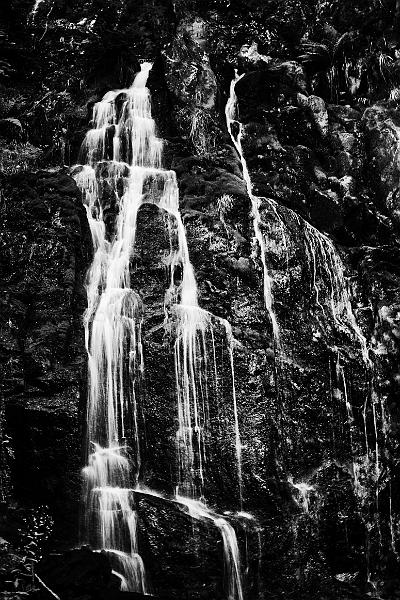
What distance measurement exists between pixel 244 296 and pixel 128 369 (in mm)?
2761

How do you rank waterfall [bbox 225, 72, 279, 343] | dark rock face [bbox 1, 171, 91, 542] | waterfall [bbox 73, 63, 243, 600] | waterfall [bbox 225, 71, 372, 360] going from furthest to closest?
waterfall [bbox 225, 71, 372, 360] → waterfall [bbox 225, 72, 279, 343] → dark rock face [bbox 1, 171, 91, 542] → waterfall [bbox 73, 63, 243, 600]

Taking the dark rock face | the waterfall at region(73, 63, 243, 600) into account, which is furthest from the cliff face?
the waterfall at region(73, 63, 243, 600)

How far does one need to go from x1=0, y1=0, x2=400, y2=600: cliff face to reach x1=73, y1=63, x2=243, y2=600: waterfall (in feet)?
0.62

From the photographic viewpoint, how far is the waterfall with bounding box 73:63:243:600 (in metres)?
10.2

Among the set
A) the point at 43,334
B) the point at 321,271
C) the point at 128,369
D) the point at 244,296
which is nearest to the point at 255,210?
the point at 321,271

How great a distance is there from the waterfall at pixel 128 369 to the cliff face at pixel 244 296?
19cm

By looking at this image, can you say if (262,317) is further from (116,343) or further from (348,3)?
(348,3)

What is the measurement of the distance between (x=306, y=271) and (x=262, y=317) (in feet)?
5.29

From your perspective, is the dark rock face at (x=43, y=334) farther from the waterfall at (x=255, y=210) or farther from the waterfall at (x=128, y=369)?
the waterfall at (x=255, y=210)

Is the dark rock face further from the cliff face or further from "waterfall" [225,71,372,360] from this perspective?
"waterfall" [225,71,372,360]

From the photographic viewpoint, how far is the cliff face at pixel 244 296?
420 inches

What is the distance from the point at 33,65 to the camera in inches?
686

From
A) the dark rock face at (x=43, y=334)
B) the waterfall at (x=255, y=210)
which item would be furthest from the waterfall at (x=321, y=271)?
the dark rock face at (x=43, y=334)

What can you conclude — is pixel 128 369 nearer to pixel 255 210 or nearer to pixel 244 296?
pixel 244 296
